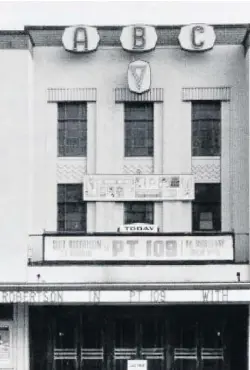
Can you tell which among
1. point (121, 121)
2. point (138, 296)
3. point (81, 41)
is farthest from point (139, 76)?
point (138, 296)

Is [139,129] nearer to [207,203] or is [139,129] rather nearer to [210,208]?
[207,203]

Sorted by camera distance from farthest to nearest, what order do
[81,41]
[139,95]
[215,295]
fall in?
[139,95] < [81,41] < [215,295]

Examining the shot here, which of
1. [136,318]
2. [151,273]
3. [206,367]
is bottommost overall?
Result: [206,367]

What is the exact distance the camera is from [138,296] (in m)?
19.4

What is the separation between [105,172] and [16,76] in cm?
373

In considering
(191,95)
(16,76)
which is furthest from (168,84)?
(16,76)

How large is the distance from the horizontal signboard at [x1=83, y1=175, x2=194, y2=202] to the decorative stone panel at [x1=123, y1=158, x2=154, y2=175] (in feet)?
0.91

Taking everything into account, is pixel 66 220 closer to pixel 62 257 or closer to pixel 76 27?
pixel 62 257

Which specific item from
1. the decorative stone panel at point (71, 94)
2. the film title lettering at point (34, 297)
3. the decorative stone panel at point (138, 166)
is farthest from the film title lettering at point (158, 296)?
the decorative stone panel at point (71, 94)

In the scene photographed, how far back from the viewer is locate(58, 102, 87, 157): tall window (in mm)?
21859

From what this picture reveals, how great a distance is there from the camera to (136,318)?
21.4 meters

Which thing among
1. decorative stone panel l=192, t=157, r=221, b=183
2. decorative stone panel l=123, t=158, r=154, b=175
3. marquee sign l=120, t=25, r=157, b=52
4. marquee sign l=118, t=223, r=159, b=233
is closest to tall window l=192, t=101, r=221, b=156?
decorative stone panel l=192, t=157, r=221, b=183

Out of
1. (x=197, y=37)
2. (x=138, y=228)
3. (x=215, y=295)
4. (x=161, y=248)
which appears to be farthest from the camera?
(x=197, y=37)

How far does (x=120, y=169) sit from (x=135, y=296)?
4052mm
